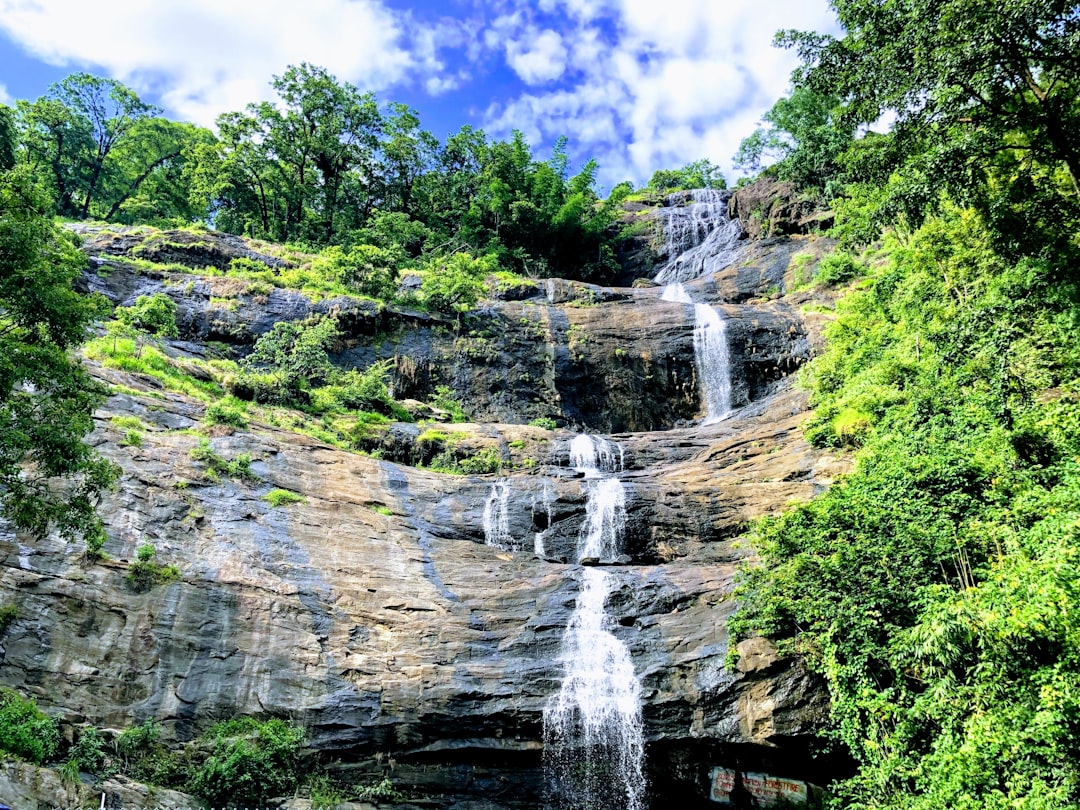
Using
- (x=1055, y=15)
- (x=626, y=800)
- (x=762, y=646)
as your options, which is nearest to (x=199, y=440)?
(x=626, y=800)

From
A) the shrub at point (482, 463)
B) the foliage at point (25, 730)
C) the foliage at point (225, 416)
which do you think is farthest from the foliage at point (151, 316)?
the foliage at point (25, 730)

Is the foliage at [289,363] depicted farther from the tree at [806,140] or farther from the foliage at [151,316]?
the tree at [806,140]

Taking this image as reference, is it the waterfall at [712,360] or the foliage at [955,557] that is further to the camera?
the waterfall at [712,360]

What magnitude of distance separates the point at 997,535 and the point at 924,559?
1.22 metres

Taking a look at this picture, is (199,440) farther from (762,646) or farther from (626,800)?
(762,646)

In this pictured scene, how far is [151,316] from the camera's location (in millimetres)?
23453

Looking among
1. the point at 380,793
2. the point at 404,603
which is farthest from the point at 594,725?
the point at 404,603

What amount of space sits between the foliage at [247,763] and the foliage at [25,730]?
2133 millimetres

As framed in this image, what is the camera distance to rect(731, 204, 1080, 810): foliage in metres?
9.48

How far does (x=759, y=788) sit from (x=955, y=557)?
5.48m

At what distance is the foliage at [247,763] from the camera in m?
10.8

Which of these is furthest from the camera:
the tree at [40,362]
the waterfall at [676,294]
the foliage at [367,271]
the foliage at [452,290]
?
the waterfall at [676,294]

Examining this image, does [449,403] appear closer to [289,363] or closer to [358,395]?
[358,395]

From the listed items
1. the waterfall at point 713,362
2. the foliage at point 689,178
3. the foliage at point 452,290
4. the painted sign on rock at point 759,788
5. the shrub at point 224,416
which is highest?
the foliage at point 689,178
